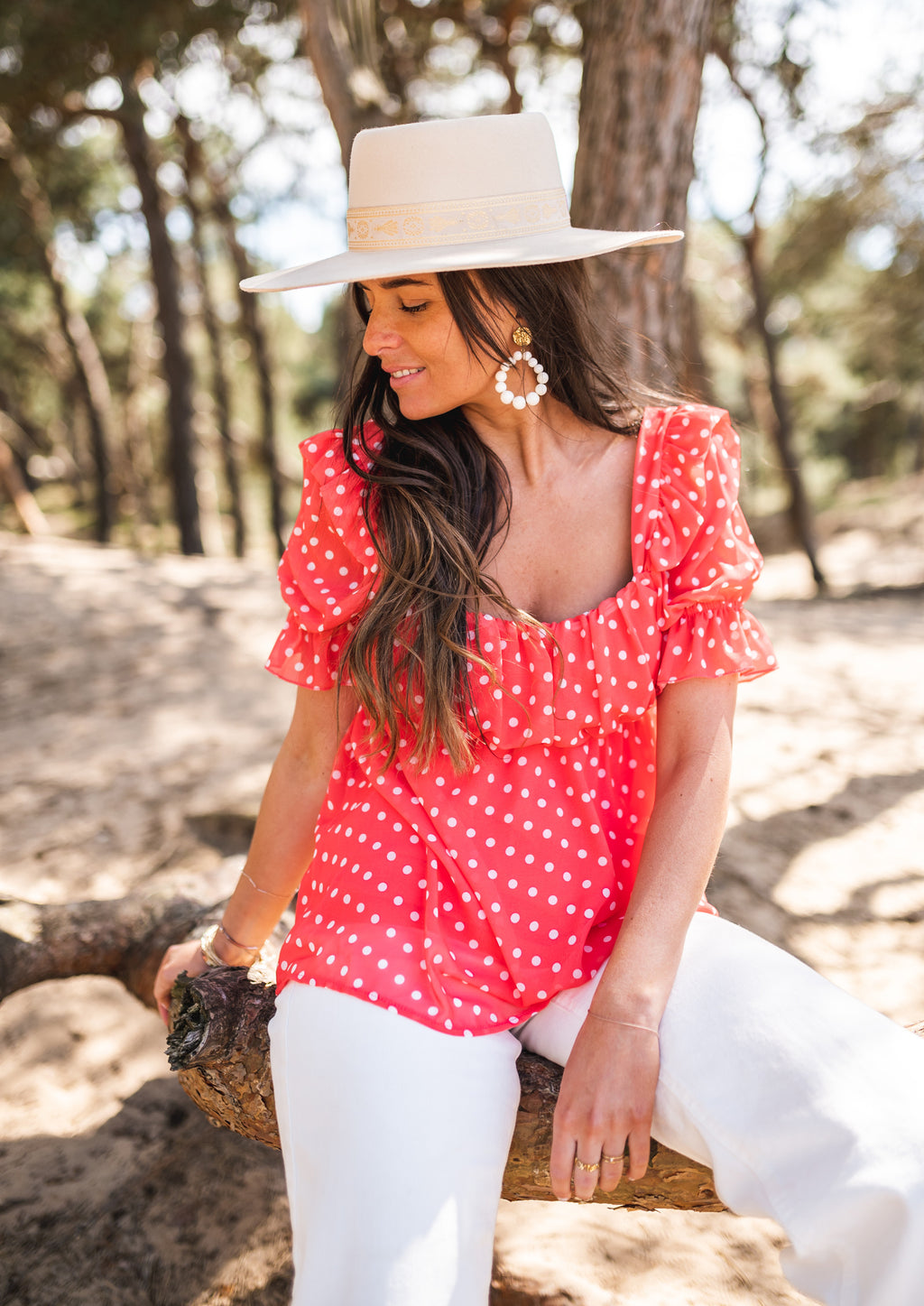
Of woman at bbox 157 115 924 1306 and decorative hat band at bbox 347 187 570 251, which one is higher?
decorative hat band at bbox 347 187 570 251

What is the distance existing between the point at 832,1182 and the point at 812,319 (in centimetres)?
1885

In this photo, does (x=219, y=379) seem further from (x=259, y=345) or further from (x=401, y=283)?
(x=401, y=283)

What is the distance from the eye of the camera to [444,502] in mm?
1626

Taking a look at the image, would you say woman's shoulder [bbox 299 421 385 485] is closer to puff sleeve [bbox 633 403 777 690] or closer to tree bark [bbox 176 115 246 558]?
puff sleeve [bbox 633 403 777 690]

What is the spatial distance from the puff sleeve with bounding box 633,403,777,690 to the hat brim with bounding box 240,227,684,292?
1.15 feet

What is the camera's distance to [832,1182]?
3.70ft

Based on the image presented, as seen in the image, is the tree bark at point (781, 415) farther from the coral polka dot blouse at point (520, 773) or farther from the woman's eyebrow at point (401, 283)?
the woman's eyebrow at point (401, 283)

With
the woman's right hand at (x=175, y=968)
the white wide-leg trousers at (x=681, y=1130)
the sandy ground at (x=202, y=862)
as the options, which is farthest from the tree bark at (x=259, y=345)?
the white wide-leg trousers at (x=681, y=1130)

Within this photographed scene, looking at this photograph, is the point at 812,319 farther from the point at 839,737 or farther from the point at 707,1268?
the point at 707,1268

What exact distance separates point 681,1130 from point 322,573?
3.37ft

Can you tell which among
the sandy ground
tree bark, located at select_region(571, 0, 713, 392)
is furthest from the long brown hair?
tree bark, located at select_region(571, 0, 713, 392)

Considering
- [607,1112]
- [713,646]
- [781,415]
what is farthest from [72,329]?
[607,1112]

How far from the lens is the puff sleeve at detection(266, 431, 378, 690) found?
1.65m

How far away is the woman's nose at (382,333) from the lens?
1575 millimetres
